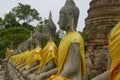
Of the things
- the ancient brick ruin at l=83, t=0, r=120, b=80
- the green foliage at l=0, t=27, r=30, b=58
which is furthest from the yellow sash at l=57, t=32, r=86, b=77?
the green foliage at l=0, t=27, r=30, b=58

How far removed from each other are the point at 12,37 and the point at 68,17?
39.2 m

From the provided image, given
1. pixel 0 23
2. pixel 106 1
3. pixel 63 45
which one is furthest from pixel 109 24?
pixel 0 23

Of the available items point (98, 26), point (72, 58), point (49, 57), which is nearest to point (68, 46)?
point (72, 58)

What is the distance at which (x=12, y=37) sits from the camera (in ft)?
141

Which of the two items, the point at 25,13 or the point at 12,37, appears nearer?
the point at 12,37

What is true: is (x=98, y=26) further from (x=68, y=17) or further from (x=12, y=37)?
(x=12, y=37)

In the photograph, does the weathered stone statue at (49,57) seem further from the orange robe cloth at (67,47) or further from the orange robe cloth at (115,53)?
the orange robe cloth at (115,53)

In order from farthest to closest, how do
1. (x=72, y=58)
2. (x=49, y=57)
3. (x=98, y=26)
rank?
(x=98, y=26)
(x=49, y=57)
(x=72, y=58)

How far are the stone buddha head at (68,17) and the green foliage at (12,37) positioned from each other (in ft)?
122

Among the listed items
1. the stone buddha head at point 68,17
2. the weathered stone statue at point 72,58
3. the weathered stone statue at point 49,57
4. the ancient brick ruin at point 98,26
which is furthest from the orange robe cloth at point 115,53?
the ancient brick ruin at point 98,26

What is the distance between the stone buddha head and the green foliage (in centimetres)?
3721

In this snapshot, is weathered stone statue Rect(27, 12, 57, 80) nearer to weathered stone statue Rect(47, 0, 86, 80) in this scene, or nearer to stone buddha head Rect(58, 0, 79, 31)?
stone buddha head Rect(58, 0, 79, 31)

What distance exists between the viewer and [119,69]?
2533 mm

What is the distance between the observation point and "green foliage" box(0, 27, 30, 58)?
1657 inches
